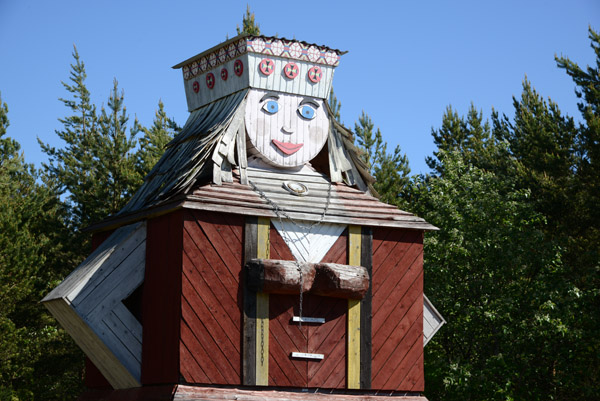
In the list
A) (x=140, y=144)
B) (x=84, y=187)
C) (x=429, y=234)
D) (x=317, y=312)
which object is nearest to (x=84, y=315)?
(x=317, y=312)

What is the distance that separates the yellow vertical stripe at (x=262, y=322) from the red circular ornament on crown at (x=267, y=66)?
9.32 ft

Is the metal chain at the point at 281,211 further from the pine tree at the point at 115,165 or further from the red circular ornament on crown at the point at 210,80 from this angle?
the pine tree at the point at 115,165

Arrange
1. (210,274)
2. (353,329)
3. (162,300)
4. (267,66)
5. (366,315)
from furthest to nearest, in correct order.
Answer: (267,66) → (366,315) → (353,329) → (162,300) → (210,274)

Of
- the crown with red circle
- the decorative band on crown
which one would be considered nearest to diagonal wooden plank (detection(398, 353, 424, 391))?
the crown with red circle

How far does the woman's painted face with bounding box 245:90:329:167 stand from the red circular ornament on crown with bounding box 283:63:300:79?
36cm

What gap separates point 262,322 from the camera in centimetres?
1475

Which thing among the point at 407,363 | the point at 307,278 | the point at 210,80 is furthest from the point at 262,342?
the point at 210,80

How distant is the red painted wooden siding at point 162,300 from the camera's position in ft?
47.1

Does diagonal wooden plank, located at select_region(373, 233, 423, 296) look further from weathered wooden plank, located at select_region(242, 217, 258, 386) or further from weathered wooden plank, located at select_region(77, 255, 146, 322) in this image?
weathered wooden plank, located at select_region(77, 255, 146, 322)

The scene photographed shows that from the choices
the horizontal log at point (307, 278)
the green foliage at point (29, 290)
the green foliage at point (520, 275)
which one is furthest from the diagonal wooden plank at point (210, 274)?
the green foliage at point (29, 290)

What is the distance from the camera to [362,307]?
1562 cm

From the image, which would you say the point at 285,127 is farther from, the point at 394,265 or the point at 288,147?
the point at 394,265

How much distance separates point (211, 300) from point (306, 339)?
1.75 m

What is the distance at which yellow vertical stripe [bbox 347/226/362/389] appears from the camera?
15336 mm
